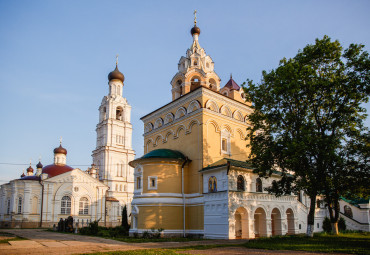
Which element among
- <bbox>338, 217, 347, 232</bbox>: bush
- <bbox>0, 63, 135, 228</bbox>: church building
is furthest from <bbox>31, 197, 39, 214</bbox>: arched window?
<bbox>338, 217, 347, 232</bbox>: bush

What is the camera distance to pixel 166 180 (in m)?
21.7

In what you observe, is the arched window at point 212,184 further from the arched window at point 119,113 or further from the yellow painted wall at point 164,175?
the arched window at point 119,113

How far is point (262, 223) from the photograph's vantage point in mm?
21438

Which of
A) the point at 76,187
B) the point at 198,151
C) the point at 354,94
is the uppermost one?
the point at 354,94

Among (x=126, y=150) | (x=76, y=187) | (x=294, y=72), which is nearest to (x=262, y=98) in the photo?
(x=294, y=72)

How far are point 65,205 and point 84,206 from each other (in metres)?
2.70

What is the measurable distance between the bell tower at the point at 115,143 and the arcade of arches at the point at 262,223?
3107 centimetres

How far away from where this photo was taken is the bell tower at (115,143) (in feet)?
160

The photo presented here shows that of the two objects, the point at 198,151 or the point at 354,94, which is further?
the point at 198,151

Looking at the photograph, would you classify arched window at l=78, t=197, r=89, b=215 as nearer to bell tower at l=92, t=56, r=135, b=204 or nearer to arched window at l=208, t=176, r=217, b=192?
bell tower at l=92, t=56, r=135, b=204

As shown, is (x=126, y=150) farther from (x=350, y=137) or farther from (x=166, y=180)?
(x=350, y=137)

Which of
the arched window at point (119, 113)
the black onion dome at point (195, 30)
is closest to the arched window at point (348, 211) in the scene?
the black onion dome at point (195, 30)

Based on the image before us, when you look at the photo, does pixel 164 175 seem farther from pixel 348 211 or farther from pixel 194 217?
pixel 348 211

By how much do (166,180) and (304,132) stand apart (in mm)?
10320
